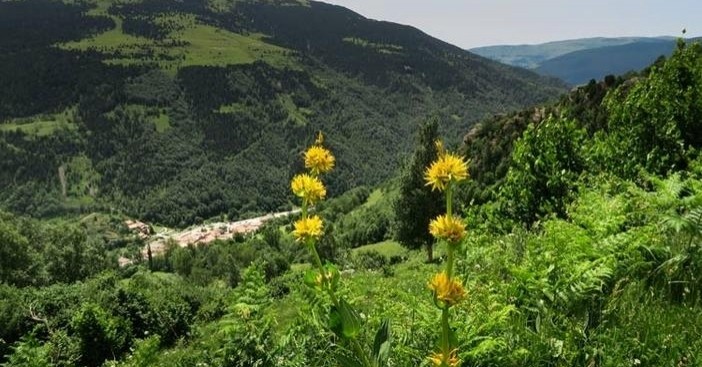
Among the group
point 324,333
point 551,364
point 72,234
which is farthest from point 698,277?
point 72,234

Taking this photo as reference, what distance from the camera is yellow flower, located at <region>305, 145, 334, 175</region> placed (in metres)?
2.42

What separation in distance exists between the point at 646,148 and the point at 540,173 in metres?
1.96

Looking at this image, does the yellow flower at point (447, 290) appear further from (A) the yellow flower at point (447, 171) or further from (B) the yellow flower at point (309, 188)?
(B) the yellow flower at point (309, 188)

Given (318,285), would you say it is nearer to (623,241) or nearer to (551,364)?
(551,364)

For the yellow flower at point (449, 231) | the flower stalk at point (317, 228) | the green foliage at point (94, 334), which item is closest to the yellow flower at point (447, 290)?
the yellow flower at point (449, 231)

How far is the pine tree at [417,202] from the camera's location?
42.1 meters

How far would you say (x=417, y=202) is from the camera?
44125 millimetres

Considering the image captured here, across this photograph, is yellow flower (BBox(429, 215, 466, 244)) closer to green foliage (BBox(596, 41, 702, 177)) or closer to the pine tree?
green foliage (BBox(596, 41, 702, 177))

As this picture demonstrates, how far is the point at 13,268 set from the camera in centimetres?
5759

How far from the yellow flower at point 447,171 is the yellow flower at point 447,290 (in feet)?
1.06

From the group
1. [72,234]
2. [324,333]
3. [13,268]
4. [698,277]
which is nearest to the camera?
[324,333]

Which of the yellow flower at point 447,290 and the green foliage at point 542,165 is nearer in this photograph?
the yellow flower at point 447,290

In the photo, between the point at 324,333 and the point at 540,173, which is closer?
the point at 324,333

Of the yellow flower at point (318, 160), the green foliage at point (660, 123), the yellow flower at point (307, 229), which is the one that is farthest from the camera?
the green foliage at point (660, 123)
